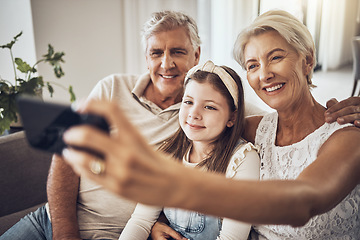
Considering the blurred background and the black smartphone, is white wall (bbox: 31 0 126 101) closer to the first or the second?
the blurred background

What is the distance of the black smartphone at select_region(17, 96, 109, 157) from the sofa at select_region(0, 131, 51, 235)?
118cm

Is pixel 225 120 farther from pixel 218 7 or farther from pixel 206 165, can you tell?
pixel 218 7

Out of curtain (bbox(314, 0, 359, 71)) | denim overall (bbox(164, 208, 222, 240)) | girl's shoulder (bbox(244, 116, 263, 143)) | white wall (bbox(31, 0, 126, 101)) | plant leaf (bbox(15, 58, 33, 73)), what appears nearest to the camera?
denim overall (bbox(164, 208, 222, 240))

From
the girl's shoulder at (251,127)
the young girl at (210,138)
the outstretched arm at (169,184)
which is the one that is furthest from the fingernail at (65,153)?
the girl's shoulder at (251,127)

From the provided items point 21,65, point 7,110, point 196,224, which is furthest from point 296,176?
point 21,65

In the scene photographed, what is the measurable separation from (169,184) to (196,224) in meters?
0.80

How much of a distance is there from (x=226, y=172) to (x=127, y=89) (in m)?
0.75

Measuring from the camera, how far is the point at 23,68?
188 cm

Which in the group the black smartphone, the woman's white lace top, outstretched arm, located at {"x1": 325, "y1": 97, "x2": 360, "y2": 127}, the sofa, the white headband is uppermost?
the black smartphone

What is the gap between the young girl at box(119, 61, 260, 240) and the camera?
1.17 meters

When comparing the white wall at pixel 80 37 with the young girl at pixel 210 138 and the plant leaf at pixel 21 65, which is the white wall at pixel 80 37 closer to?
the plant leaf at pixel 21 65

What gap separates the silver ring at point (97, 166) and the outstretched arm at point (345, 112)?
80cm

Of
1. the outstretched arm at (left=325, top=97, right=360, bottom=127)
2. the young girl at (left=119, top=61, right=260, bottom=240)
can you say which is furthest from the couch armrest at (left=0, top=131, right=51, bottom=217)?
the outstretched arm at (left=325, top=97, right=360, bottom=127)

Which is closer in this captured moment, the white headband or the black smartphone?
the black smartphone
